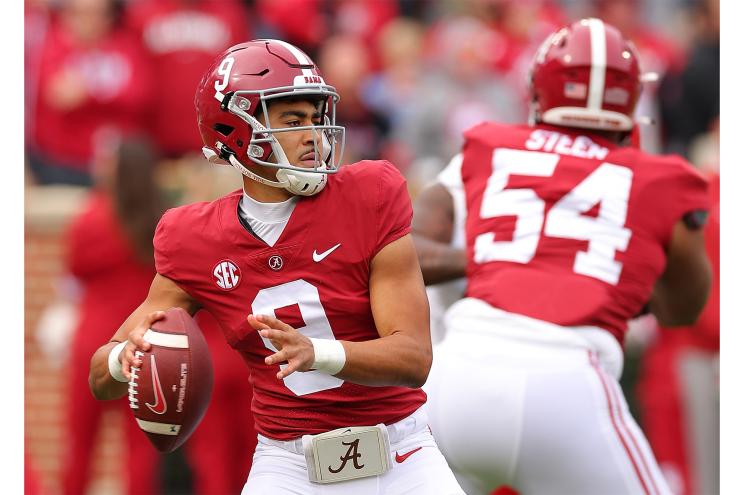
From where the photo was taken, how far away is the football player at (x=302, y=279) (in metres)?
3.77

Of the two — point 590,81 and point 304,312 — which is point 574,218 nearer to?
point 590,81

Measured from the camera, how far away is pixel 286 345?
3434 millimetres

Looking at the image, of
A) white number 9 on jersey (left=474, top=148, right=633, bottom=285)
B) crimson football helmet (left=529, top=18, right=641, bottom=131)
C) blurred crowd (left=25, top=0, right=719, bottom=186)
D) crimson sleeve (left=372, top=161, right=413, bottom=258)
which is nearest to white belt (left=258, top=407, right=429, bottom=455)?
crimson sleeve (left=372, top=161, right=413, bottom=258)

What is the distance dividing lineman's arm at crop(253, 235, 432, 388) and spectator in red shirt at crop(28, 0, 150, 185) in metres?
5.89

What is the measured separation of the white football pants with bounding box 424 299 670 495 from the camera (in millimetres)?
4508

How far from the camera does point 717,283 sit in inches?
300

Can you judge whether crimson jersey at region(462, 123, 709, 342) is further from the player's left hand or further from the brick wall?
the brick wall

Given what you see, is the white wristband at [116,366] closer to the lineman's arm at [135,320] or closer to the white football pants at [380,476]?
the lineman's arm at [135,320]

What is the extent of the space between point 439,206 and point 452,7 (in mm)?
6494

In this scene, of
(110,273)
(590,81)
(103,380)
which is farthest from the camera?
(110,273)

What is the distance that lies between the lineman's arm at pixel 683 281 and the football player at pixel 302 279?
139 cm

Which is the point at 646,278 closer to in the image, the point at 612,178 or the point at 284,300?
the point at 612,178

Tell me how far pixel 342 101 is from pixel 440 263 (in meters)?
5.22

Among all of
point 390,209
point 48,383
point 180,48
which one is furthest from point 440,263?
point 48,383
